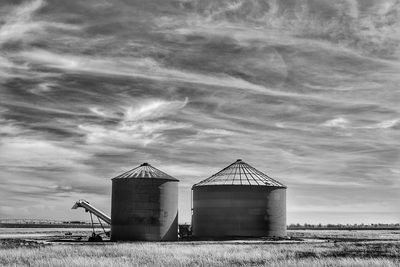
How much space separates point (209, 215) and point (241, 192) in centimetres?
483

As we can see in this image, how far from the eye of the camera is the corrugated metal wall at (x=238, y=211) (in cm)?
6291

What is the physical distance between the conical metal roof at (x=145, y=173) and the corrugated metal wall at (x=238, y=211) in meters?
6.00

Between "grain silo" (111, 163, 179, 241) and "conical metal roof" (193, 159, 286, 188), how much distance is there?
24.8 feet

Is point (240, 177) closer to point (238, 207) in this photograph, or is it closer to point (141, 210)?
point (238, 207)

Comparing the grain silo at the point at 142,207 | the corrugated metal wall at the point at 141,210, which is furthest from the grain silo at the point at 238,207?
the corrugated metal wall at the point at 141,210

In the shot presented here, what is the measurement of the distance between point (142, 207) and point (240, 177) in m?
13.6

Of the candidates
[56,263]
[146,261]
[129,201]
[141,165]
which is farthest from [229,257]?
[141,165]

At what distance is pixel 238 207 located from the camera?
207 ft

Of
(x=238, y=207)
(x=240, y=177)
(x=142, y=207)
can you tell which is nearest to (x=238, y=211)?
(x=238, y=207)

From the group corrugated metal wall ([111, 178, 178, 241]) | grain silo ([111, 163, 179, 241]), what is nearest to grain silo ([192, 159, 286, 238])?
grain silo ([111, 163, 179, 241])

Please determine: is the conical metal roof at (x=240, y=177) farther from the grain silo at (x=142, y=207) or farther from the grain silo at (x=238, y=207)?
the grain silo at (x=142, y=207)

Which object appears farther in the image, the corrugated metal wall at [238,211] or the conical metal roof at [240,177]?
the conical metal roof at [240,177]

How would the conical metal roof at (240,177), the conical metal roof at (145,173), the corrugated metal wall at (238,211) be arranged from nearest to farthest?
1. the conical metal roof at (145,173)
2. the corrugated metal wall at (238,211)
3. the conical metal roof at (240,177)

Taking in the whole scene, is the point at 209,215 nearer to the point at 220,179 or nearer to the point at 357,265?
the point at 220,179
